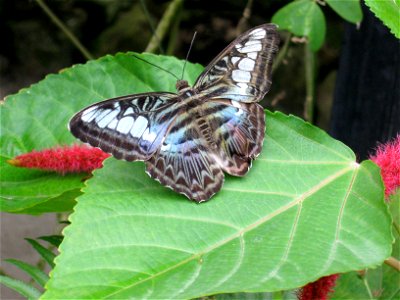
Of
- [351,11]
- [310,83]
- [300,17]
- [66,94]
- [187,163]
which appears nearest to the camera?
[187,163]

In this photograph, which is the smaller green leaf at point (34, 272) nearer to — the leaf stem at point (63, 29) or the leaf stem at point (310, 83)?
the leaf stem at point (63, 29)

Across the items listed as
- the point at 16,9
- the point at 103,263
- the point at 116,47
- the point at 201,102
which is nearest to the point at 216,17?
the point at 116,47

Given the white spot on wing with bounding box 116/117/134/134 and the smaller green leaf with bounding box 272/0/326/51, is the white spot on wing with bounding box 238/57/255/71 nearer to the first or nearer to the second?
the white spot on wing with bounding box 116/117/134/134

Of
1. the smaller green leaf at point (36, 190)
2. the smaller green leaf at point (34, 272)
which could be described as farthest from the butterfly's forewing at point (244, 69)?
the smaller green leaf at point (34, 272)

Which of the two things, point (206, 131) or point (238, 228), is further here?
point (206, 131)

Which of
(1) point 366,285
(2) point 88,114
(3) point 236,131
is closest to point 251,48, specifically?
(3) point 236,131

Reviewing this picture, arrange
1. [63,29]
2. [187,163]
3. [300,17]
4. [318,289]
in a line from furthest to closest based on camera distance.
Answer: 1. [63,29]
2. [300,17]
3. [187,163]
4. [318,289]

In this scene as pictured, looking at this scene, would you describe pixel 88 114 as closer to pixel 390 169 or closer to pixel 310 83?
pixel 390 169
